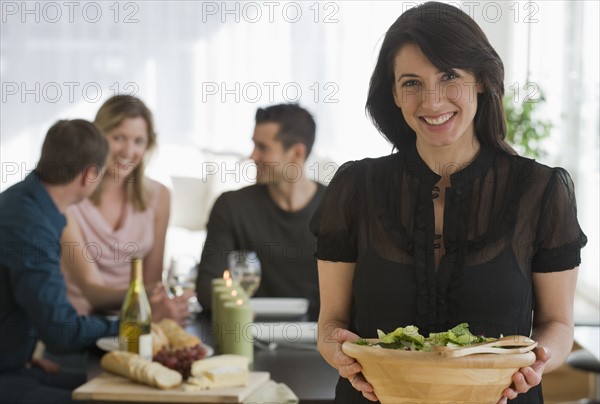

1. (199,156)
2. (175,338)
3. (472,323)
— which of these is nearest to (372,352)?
(472,323)

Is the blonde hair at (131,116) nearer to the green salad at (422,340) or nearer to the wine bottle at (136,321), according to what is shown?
the wine bottle at (136,321)

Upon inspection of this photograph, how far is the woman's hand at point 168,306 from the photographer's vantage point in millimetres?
2586

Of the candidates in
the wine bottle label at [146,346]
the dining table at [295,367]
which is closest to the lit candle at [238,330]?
the dining table at [295,367]

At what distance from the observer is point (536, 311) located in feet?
5.05

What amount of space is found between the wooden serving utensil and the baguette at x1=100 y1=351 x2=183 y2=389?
901 millimetres

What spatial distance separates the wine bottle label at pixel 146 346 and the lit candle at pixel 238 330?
0.18 meters

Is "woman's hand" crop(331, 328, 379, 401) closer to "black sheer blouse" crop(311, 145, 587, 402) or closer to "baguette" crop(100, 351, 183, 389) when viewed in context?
"black sheer blouse" crop(311, 145, 587, 402)

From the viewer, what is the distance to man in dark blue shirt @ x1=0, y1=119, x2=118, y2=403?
7.85ft

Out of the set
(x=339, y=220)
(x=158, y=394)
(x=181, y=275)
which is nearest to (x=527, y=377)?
(x=339, y=220)

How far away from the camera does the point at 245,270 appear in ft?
8.73

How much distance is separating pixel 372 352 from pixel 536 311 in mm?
436

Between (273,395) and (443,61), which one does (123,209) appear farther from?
(443,61)

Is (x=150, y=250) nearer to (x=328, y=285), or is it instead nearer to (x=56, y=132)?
(x=56, y=132)

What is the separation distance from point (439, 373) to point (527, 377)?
0.43 feet
